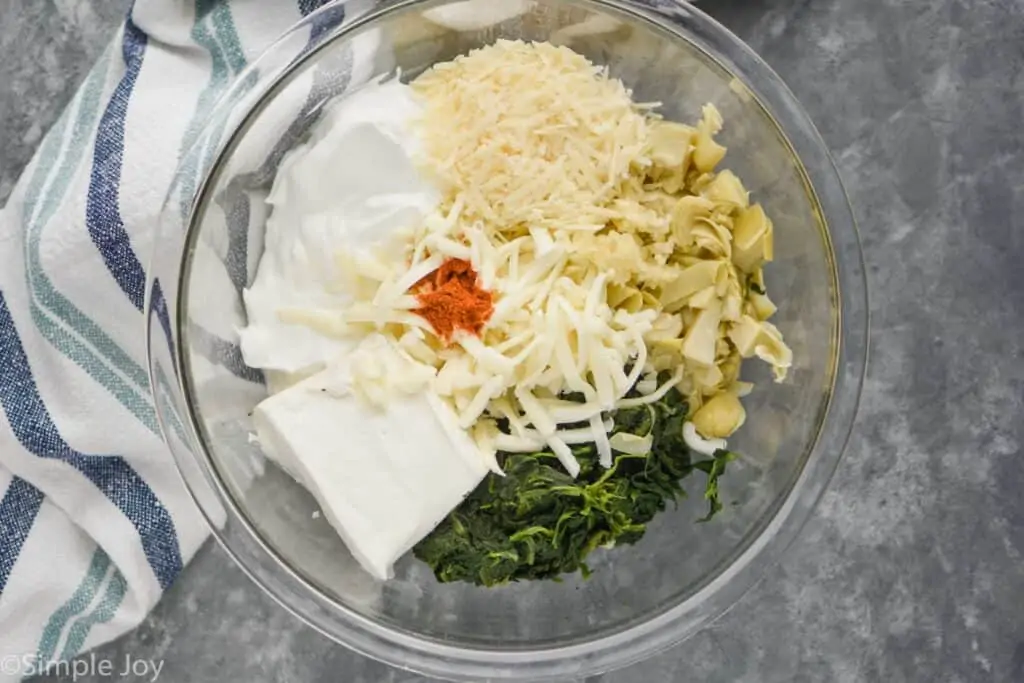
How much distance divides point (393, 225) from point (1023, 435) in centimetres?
102

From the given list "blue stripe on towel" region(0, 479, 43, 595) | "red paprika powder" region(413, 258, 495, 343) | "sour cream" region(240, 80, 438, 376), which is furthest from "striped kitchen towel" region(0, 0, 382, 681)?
"red paprika powder" region(413, 258, 495, 343)

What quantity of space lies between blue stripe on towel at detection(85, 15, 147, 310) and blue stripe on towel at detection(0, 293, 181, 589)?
Result: 19 cm

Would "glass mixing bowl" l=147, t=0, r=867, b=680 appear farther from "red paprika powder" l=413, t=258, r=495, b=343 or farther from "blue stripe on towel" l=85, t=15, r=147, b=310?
"red paprika powder" l=413, t=258, r=495, b=343

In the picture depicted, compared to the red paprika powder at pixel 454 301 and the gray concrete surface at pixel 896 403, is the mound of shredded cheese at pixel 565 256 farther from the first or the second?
the gray concrete surface at pixel 896 403

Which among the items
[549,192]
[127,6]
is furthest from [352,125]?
[127,6]

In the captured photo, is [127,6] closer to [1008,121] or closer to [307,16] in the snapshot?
[307,16]

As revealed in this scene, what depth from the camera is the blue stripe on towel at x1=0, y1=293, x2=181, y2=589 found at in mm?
1457

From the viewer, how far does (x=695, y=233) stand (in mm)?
1318

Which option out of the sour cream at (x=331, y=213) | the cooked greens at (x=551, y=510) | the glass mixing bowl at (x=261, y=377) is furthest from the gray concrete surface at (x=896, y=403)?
the sour cream at (x=331, y=213)

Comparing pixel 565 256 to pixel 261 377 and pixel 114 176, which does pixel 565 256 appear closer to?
pixel 261 377

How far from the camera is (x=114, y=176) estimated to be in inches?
54.9

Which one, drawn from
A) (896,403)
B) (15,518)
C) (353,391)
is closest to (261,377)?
(353,391)

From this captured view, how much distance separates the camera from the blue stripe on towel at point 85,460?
57.4 inches

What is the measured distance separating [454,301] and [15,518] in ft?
2.48
